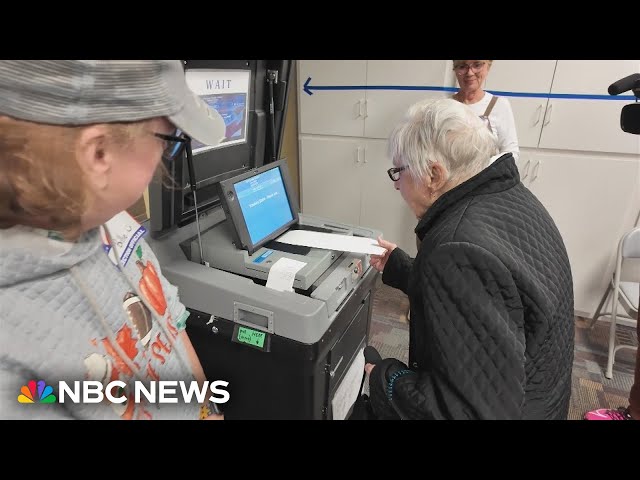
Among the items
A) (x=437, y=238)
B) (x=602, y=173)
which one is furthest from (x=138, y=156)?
(x=602, y=173)

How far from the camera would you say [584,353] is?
90.1 inches

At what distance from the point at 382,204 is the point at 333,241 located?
173 centimetres

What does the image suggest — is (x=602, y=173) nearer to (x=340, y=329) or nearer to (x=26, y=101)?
(x=340, y=329)

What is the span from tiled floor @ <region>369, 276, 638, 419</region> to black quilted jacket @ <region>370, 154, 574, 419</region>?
126cm

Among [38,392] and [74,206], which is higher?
[74,206]

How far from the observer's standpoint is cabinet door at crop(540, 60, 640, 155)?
2.07m

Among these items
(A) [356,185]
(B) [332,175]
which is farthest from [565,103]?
(B) [332,175]

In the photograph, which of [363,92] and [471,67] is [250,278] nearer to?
[471,67]

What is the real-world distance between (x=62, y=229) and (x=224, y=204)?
489 millimetres

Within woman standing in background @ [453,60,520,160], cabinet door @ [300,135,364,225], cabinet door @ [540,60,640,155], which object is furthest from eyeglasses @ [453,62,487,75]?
cabinet door @ [300,135,364,225]

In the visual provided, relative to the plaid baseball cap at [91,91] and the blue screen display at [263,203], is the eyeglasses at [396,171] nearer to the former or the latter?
the blue screen display at [263,203]

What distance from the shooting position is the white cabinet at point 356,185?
2.78m

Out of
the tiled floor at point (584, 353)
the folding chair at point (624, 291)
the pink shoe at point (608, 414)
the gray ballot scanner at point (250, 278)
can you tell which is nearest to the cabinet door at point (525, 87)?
the folding chair at point (624, 291)

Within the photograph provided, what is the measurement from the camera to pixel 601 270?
240cm
